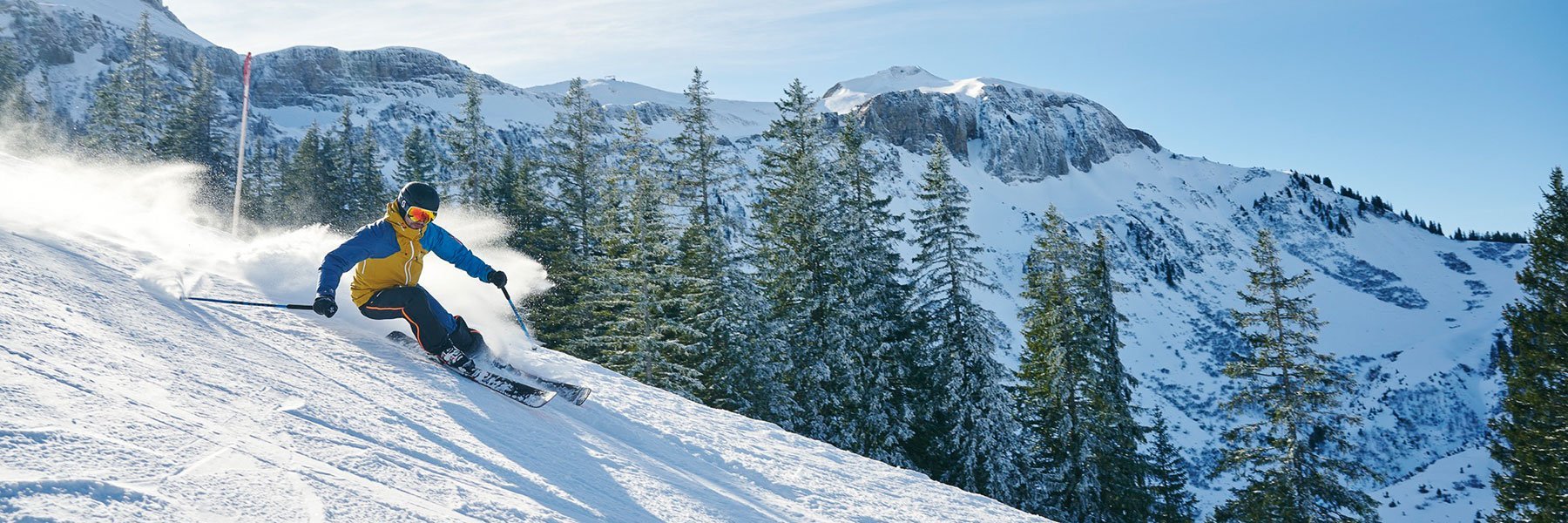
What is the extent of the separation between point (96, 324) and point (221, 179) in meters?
47.6

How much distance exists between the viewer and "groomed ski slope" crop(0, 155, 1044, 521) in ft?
10.7

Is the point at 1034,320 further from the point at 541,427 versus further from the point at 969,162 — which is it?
the point at 969,162

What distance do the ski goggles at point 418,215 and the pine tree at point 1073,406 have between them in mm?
17533

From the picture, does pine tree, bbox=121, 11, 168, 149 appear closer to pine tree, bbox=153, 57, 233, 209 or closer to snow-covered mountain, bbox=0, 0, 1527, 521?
pine tree, bbox=153, 57, 233, 209

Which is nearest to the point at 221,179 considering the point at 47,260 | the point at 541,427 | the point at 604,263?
the point at 604,263

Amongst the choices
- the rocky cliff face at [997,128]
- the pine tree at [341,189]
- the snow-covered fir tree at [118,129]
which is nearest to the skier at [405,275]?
the pine tree at [341,189]

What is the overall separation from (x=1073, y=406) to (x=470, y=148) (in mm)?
29325

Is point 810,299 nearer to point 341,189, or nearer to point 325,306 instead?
point 325,306

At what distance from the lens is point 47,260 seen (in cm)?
675

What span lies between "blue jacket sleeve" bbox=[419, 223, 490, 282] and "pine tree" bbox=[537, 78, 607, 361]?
46.7 ft

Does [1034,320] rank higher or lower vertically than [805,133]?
lower

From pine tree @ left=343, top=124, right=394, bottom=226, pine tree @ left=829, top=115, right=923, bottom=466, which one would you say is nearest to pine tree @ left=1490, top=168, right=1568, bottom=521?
pine tree @ left=829, top=115, right=923, bottom=466

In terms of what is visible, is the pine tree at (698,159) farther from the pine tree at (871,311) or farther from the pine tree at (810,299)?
the pine tree at (871,311)

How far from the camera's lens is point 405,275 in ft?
24.2
